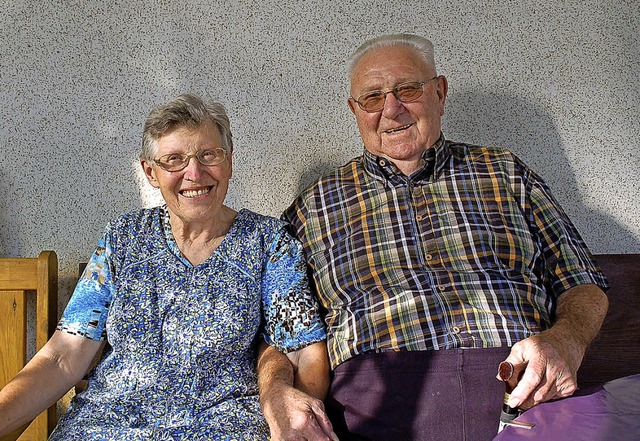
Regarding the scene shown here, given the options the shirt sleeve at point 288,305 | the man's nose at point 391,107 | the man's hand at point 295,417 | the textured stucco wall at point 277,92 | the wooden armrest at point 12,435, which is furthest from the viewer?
the textured stucco wall at point 277,92

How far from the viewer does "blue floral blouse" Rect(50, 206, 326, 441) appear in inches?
80.0

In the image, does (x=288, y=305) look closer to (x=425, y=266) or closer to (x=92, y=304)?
(x=425, y=266)

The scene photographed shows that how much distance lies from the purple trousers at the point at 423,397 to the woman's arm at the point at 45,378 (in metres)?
0.77

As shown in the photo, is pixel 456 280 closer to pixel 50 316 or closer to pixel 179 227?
pixel 179 227

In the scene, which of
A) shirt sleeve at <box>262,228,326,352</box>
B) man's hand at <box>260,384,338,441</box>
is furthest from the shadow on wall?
man's hand at <box>260,384,338,441</box>

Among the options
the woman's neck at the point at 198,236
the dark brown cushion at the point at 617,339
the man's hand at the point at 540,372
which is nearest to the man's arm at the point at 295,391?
the woman's neck at the point at 198,236

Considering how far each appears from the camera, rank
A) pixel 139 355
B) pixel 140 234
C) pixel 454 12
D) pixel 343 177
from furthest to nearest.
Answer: pixel 454 12 → pixel 343 177 → pixel 140 234 → pixel 139 355

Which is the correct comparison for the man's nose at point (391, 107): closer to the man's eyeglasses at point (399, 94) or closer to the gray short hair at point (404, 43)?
the man's eyeglasses at point (399, 94)

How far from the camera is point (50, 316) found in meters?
2.36

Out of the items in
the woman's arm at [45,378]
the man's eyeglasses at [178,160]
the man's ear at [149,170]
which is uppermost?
the man's eyeglasses at [178,160]

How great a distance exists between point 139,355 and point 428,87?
1.21 meters

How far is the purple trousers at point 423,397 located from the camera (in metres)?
1.97

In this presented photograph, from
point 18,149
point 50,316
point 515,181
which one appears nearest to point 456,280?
point 515,181

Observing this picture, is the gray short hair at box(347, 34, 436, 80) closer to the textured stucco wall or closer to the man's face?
the man's face
